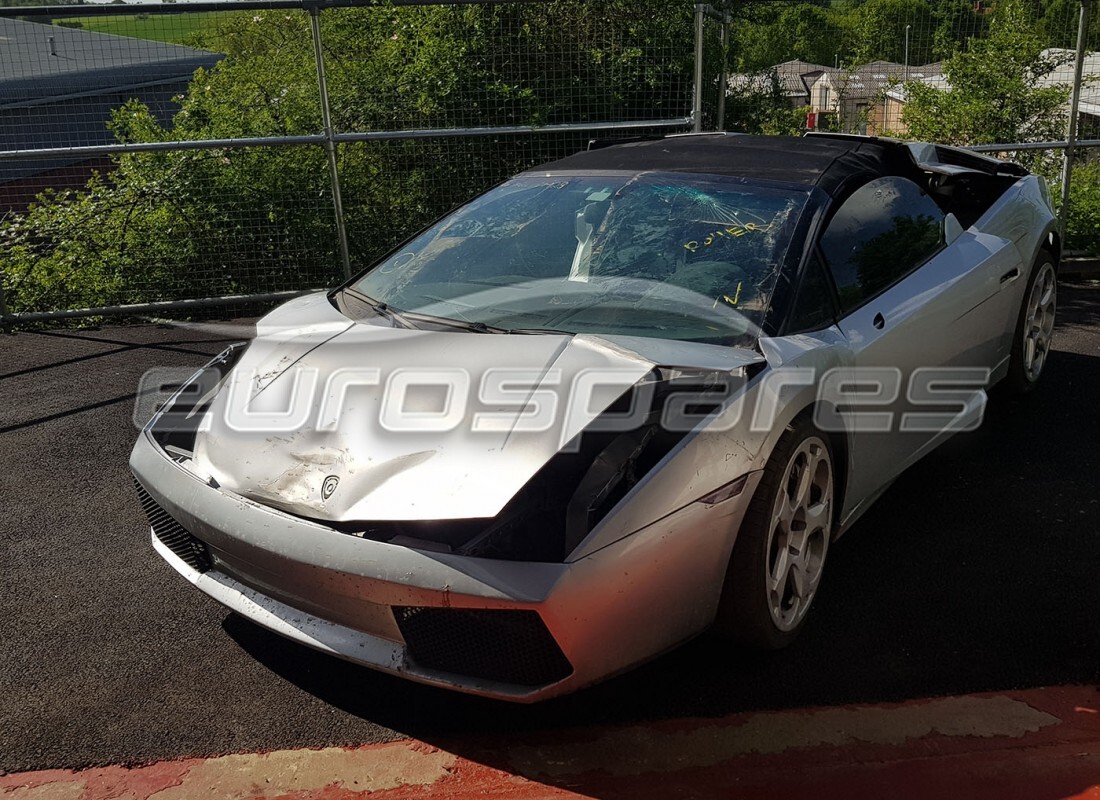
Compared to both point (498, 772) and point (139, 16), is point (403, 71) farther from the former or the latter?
point (498, 772)

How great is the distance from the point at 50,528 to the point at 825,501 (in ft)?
10.3

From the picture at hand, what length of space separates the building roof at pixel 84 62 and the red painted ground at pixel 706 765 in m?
6.32

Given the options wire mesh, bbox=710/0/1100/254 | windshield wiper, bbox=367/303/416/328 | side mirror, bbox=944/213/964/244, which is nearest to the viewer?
windshield wiper, bbox=367/303/416/328

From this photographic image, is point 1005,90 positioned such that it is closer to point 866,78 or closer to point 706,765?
point 866,78

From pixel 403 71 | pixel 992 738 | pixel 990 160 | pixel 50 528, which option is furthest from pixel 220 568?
pixel 403 71

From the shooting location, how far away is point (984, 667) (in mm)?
2936

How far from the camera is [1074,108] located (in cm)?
807

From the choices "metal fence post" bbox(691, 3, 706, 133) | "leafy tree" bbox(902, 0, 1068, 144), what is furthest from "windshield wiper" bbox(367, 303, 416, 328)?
"leafy tree" bbox(902, 0, 1068, 144)

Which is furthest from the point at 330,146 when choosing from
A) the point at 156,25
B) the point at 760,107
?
the point at 760,107

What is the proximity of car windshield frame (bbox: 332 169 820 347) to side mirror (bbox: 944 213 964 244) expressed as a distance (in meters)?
0.96

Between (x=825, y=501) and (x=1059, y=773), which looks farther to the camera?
(x=825, y=501)

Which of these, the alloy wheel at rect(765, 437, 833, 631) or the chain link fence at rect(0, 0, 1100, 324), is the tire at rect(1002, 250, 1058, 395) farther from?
the chain link fence at rect(0, 0, 1100, 324)

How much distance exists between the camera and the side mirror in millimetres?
4102

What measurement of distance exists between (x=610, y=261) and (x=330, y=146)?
14.9 ft
